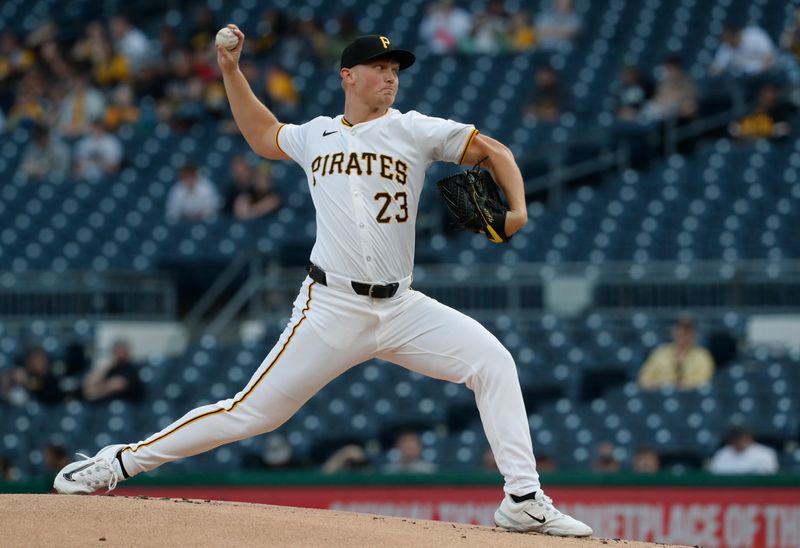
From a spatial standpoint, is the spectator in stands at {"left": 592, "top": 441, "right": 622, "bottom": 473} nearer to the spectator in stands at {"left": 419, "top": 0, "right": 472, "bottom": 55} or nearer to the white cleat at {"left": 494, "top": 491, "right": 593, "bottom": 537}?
the white cleat at {"left": 494, "top": 491, "right": 593, "bottom": 537}

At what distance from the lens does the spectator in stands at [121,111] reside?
605 inches

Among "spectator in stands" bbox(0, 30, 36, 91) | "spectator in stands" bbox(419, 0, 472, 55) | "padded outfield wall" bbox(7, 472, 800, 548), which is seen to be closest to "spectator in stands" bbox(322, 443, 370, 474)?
"padded outfield wall" bbox(7, 472, 800, 548)

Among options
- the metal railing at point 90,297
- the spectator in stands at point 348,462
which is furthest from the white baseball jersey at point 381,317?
the metal railing at point 90,297

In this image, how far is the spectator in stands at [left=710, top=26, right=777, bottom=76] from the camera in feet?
44.8

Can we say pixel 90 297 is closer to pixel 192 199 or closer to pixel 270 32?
pixel 192 199

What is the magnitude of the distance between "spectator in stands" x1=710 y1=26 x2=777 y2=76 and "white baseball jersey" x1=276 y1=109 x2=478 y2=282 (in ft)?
28.7

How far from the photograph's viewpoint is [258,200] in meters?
13.4

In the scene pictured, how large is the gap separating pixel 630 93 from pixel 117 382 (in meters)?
5.53

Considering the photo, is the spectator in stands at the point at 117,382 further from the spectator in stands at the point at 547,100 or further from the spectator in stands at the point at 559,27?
the spectator in stands at the point at 559,27

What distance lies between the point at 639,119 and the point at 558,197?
113 centimetres

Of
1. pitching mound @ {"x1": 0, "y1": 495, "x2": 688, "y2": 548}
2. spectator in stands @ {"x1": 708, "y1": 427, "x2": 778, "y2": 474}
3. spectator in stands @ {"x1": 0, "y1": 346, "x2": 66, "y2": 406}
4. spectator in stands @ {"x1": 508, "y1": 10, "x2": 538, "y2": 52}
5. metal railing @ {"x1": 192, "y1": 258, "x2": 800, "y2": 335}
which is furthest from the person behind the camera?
spectator in stands @ {"x1": 508, "y1": 10, "x2": 538, "y2": 52}

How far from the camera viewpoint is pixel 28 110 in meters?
16.1

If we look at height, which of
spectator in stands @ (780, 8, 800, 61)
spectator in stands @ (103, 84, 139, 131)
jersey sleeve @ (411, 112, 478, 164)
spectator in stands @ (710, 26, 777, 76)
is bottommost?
jersey sleeve @ (411, 112, 478, 164)

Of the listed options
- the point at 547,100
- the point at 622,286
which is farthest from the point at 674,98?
the point at 622,286
